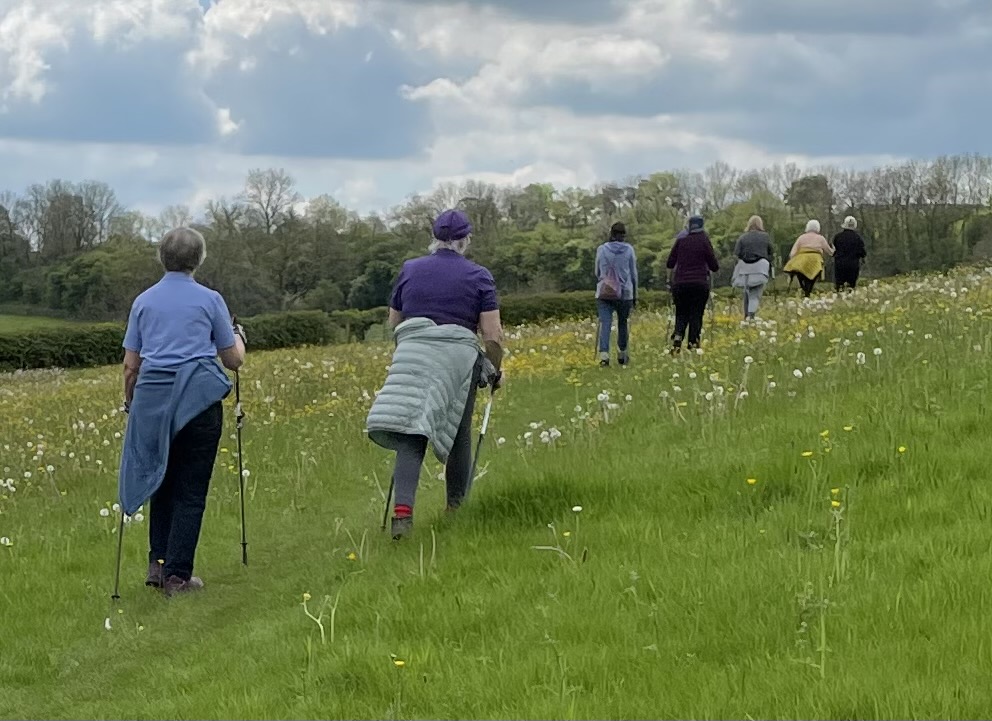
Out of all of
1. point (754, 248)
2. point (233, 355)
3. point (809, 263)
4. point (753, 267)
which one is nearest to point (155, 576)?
point (233, 355)

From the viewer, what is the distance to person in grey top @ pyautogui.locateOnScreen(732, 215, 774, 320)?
63.3 ft

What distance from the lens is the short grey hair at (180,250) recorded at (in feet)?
24.0

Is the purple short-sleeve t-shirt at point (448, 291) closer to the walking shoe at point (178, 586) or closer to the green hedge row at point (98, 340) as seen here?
the walking shoe at point (178, 586)

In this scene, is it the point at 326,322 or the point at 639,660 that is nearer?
the point at 639,660

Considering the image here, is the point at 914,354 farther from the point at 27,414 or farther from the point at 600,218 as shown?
the point at 600,218

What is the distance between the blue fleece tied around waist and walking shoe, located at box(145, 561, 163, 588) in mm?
480

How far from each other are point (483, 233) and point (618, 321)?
61.1 metres

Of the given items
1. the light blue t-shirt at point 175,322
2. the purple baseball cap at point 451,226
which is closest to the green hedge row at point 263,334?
the purple baseball cap at point 451,226

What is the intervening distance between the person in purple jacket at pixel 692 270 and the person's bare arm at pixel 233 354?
898 centimetres

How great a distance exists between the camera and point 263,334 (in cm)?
4497

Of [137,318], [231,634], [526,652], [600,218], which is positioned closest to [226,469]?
[137,318]

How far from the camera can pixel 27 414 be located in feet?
65.2

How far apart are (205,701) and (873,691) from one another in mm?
2751

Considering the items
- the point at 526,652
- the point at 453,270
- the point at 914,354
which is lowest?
the point at 526,652
